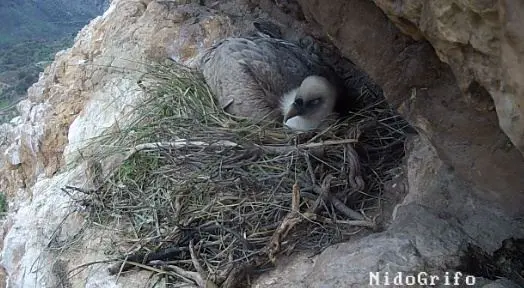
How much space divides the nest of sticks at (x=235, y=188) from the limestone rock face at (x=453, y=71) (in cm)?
58

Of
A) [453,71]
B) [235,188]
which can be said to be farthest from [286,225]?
[453,71]

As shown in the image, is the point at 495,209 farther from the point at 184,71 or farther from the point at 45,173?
the point at 45,173

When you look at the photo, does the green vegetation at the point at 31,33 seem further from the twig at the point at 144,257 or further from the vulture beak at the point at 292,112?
the twig at the point at 144,257

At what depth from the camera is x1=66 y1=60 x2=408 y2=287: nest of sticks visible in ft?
9.43

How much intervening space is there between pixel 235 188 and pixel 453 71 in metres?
1.48

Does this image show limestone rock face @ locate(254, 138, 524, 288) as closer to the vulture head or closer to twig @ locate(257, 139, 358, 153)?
twig @ locate(257, 139, 358, 153)

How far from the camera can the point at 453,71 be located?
2057 mm

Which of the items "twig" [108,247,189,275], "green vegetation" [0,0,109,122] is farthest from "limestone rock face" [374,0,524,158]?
"green vegetation" [0,0,109,122]

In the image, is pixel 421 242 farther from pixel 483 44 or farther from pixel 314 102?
pixel 314 102

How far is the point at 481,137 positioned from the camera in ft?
7.51

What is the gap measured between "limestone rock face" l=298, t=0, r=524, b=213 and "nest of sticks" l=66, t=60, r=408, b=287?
0.58m

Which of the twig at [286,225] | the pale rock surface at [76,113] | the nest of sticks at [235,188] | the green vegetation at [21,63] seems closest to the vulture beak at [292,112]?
the nest of sticks at [235,188]

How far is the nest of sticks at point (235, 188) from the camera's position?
2.88m

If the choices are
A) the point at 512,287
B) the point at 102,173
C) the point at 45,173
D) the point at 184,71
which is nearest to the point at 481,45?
the point at 512,287
